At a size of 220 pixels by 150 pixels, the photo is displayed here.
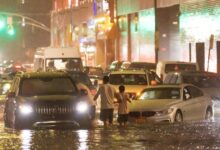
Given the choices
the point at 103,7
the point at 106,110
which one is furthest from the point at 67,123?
the point at 103,7

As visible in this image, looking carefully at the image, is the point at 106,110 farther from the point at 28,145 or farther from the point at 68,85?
the point at 28,145

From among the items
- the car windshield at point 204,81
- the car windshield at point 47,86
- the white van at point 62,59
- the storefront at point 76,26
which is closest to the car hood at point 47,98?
the car windshield at point 47,86

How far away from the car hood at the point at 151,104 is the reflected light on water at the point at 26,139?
15.3 feet

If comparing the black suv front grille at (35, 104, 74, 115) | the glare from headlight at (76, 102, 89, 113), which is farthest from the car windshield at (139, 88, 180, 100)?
the black suv front grille at (35, 104, 74, 115)

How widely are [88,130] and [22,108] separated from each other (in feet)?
5.93

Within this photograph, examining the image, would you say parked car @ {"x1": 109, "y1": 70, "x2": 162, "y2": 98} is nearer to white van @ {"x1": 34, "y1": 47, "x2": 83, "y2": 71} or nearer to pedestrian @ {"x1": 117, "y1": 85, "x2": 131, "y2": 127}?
pedestrian @ {"x1": 117, "y1": 85, "x2": 131, "y2": 127}

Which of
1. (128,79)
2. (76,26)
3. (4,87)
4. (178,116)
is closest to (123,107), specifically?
(178,116)

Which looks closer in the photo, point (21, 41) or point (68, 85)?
point (68, 85)

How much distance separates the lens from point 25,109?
1827cm

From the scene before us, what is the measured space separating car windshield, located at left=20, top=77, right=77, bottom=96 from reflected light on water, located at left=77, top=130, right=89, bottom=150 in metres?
1.98

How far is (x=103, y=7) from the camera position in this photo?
236 ft

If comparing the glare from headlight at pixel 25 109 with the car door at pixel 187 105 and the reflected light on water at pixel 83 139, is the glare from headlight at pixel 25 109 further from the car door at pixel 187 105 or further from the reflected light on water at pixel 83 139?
the car door at pixel 187 105

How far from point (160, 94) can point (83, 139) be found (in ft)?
23.1

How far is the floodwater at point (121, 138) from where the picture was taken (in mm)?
14469
